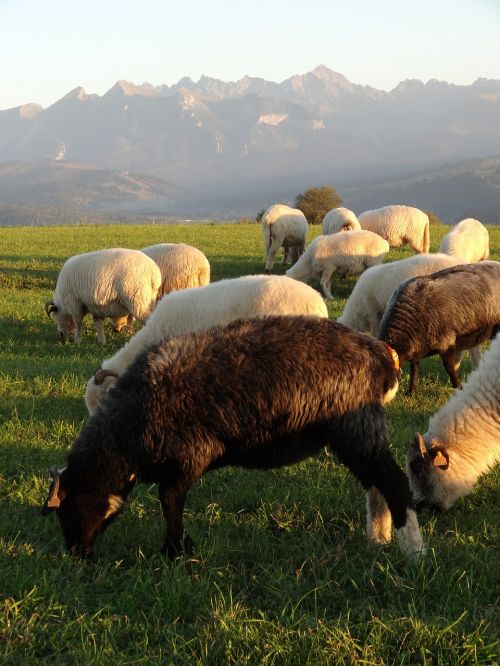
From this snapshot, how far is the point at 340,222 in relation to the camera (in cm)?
1753

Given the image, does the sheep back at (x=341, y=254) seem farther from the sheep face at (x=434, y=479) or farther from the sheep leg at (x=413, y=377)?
the sheep face at (x=434, y=479)

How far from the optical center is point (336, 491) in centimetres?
463

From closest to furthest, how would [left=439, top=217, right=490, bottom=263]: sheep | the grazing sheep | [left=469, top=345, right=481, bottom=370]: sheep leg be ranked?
[left=469, top=345, right=481, bottom=370]: sheep leg < the grazing sheep < [left=439, top=217, right=490, bottom=263]: sheep

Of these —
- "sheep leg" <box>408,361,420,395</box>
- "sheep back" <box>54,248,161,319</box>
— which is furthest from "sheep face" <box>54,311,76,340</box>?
"sheep leg" <box>408,361,420,395</box>

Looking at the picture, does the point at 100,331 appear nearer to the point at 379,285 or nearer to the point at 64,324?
the point at 64,324

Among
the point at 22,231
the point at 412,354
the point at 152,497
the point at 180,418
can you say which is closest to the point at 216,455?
the point at 180,418

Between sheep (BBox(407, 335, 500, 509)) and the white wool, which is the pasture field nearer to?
sheep (BBox(407, 335, 500, 509))

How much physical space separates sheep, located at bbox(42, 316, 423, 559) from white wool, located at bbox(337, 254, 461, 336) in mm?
5017

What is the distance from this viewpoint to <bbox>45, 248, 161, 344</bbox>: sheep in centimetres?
997

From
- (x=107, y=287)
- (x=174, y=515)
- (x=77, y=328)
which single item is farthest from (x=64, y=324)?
(x=174, y=515)

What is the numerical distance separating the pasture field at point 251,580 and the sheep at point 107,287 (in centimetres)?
443

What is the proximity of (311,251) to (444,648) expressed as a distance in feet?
35.9

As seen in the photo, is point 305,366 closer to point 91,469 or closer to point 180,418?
point 180,418

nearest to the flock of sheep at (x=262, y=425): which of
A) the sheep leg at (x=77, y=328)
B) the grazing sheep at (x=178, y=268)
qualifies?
the sheep leg at (x=77, y=328)
